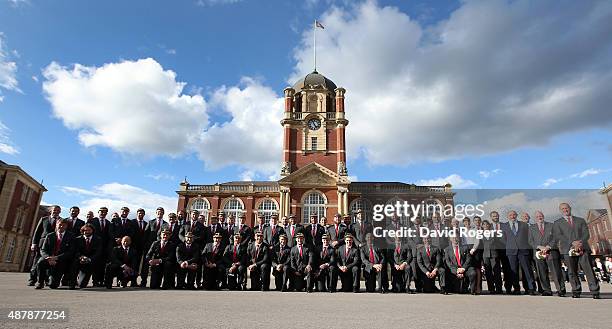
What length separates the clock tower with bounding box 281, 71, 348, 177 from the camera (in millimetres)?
41281

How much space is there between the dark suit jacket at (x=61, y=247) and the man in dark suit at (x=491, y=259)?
417 inches

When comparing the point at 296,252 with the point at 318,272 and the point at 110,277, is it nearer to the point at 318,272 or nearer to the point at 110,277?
the point at 318,272

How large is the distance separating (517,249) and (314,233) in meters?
5.91

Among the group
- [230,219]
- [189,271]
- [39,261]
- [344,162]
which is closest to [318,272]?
[189,271]

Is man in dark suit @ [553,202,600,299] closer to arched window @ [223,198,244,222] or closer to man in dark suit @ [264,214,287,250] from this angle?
man in dark suit @ [264,214,287,250]

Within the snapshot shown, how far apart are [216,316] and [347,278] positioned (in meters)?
5.99

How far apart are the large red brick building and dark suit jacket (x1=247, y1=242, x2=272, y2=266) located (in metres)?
26.2

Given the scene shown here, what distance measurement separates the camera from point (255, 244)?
412 inches

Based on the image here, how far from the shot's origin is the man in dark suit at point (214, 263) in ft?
33.1

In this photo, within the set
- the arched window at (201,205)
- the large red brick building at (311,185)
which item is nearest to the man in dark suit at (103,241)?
the large red brick building at (311,185)

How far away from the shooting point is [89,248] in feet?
29.5

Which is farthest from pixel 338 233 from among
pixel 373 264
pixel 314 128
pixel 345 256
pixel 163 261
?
pixel 314 128

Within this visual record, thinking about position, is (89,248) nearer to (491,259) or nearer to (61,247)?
(61,247)

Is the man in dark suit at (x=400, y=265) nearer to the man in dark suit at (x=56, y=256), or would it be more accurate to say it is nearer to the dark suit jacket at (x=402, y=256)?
the dark suit jacket at (x=402, y=256)
